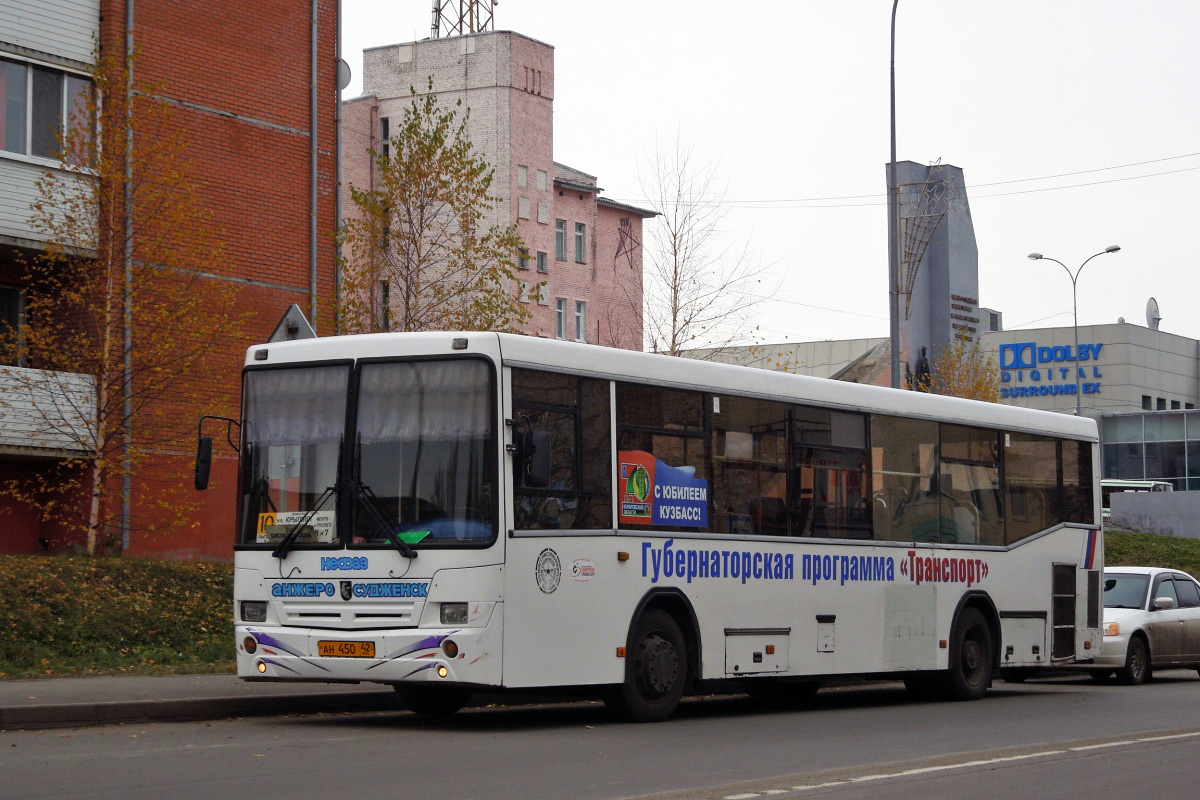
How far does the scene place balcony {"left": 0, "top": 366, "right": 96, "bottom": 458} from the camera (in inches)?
933

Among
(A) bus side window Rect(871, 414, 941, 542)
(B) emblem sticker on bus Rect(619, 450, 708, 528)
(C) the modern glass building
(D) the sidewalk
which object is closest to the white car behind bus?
(A) bus side window Rect(871, 414, 941, 542)

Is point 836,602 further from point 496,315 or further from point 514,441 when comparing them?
point 496,315

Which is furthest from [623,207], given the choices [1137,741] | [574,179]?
[1137,741]

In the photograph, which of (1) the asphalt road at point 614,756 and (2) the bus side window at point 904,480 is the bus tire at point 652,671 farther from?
(2) the bus side window at point 904,480

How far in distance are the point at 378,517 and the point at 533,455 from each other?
128cm

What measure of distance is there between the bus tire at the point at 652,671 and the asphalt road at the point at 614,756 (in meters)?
0.19

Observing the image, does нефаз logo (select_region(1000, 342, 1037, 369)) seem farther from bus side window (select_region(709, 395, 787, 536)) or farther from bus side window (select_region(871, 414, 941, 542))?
bus side window (select_region(709, 395, 787, 536))

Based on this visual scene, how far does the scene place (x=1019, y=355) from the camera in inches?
3346

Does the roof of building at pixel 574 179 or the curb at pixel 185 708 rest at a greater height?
the roof of building at pixel 574 179

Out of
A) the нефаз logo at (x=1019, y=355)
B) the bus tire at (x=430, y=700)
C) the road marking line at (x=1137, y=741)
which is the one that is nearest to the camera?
the road marking line at (x=1137, y=741)

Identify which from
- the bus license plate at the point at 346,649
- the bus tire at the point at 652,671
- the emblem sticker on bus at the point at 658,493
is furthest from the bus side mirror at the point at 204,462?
the bus tire at the point at 652,671

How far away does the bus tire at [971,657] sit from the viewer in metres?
17.5

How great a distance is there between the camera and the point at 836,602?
15.7m

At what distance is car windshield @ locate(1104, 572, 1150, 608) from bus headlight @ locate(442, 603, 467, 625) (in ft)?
42.2
